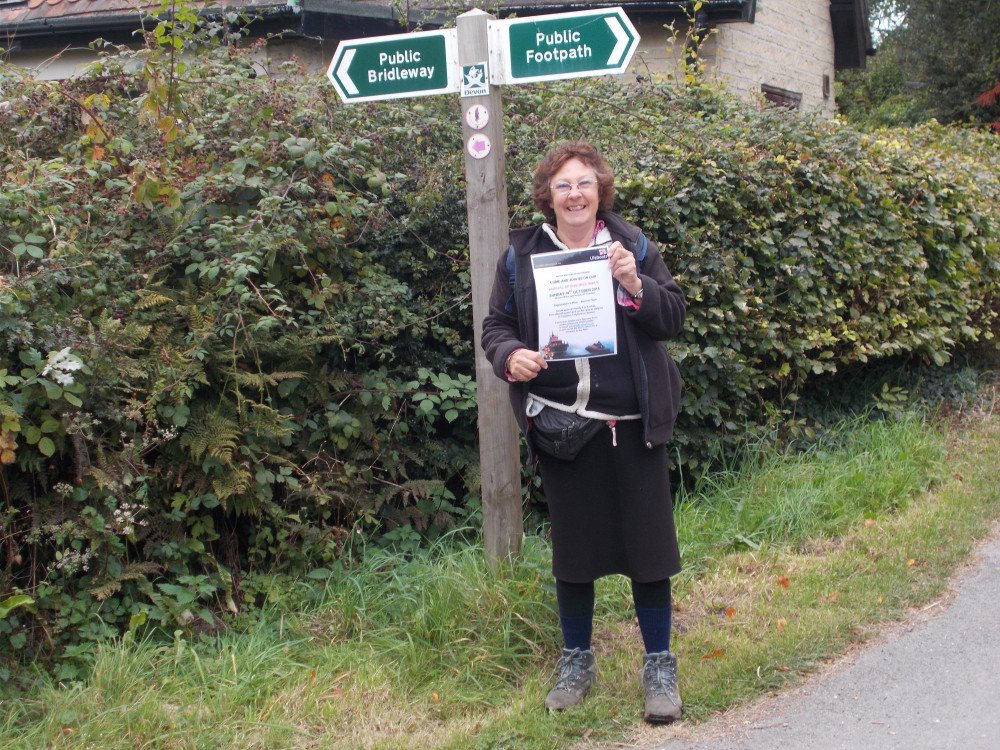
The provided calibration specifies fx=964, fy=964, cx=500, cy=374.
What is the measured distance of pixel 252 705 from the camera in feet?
11.4

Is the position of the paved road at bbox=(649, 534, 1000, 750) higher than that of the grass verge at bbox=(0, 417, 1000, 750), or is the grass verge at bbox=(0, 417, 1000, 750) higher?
the grass verge at bbox=(0, 417, 1000, 750)

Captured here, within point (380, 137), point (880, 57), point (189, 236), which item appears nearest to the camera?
point (189, 236)

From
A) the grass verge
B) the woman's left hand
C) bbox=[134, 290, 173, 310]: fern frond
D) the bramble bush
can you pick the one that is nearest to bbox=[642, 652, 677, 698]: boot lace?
the grass verge

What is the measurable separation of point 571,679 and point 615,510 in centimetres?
65

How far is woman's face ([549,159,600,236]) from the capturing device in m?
3.36

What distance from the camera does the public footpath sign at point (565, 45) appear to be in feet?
11.9

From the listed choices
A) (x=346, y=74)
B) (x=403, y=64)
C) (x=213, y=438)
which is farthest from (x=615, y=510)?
(x=346, y=74)

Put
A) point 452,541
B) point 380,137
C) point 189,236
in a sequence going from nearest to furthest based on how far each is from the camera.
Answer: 1. point 189,236
2. point 452,541
3. point 380,137

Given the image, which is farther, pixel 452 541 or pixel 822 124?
pixel 822 124

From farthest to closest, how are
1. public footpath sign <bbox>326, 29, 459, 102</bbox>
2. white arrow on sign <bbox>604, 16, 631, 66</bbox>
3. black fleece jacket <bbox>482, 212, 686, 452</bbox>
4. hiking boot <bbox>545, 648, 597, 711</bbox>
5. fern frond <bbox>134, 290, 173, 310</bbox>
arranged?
1. fern frond <bbox>134, 290, 173, 310</bbox>
2. public footpath sign <bbox>326, 29, 459, 102</bbox>
3. white arrow on sign <bbox>604, 16, 631, 66</bbox>
4. hiking boot <bbox>545, 648, 597, 711</bbox>
5. black fleece jacket <bbox>482, 212, 686, 452</bbox>

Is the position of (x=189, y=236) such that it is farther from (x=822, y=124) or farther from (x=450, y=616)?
(x=822, y=124)

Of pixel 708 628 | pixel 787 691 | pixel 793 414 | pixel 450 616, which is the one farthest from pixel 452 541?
pixel 793 414

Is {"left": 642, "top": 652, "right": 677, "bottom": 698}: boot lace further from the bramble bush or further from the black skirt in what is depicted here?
the bramble bush

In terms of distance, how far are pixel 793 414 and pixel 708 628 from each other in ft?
7.79
